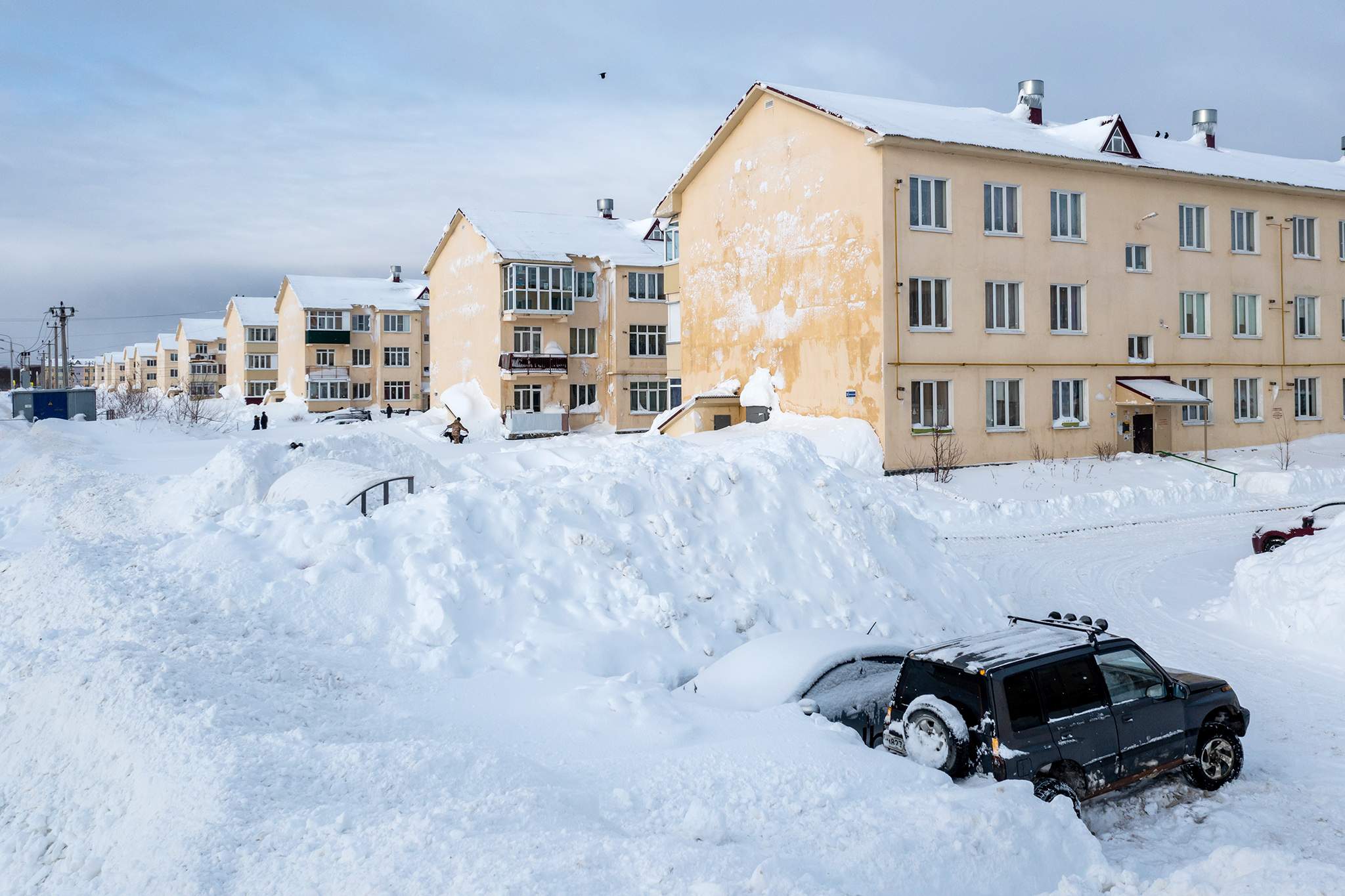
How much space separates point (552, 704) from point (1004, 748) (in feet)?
11.5

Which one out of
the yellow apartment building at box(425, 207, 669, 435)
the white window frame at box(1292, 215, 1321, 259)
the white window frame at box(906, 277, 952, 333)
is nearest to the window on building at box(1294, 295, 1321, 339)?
the white window frame at box(1292, 215, 1321, 259)

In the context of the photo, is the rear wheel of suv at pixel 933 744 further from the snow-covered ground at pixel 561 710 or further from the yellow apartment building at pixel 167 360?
the yellow apartment building at pixel 167 360

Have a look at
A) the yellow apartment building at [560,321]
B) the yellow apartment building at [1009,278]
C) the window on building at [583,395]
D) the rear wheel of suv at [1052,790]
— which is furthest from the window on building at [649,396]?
the rear wheel of suv at [1052,790]

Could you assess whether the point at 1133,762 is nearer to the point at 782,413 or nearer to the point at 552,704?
the point at 552,704

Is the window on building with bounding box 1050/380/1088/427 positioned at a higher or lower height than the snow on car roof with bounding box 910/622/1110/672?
higher

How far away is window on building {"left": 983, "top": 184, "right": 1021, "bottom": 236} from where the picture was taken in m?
28.8

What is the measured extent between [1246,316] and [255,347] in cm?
7644

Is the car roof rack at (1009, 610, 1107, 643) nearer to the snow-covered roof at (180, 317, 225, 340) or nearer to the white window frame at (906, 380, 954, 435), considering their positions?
the white window frame at (906, 380, 954, 435)

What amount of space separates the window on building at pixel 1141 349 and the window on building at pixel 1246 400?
442cm

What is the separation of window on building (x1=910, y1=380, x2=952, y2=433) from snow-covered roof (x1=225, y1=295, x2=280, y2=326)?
69572mm

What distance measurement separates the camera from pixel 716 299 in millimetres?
35219

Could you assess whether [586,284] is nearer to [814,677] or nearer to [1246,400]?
[1246,400]

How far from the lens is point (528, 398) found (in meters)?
50.2

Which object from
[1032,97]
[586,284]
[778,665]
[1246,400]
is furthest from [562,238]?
[778,665]
